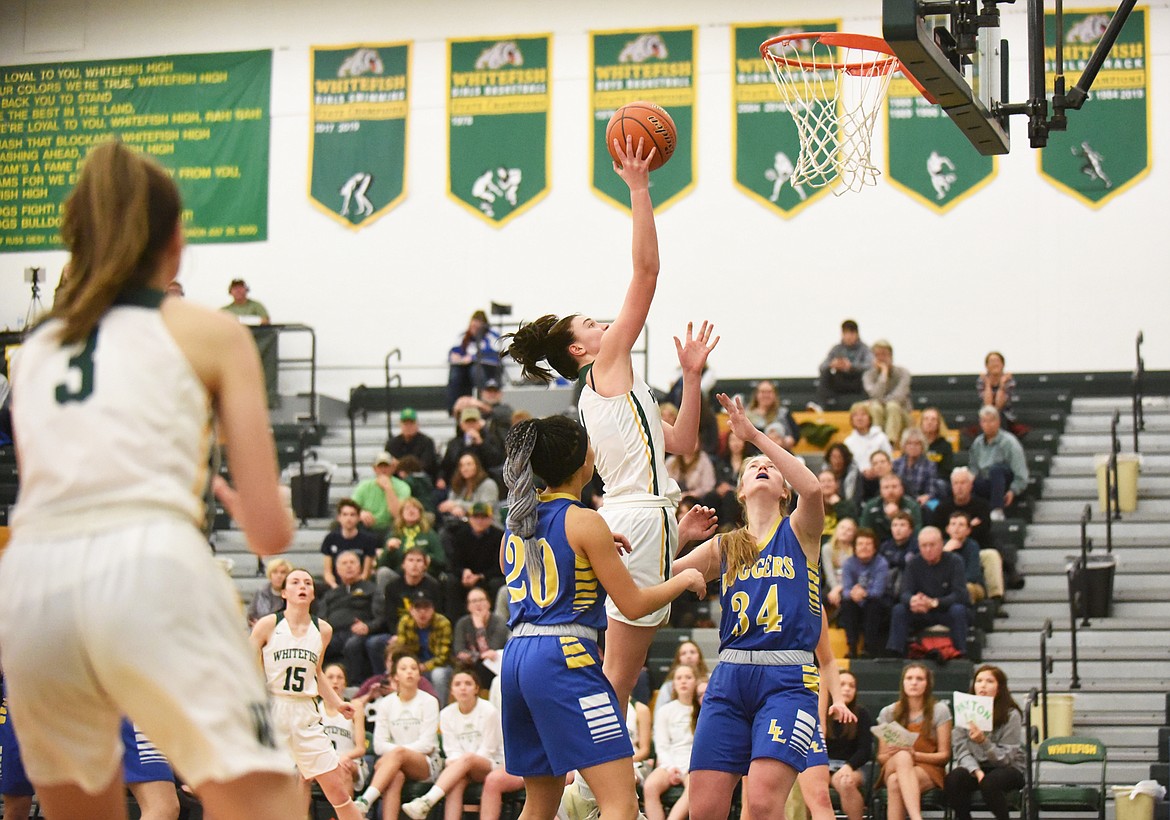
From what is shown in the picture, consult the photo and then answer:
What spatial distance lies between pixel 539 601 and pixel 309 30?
17.6m

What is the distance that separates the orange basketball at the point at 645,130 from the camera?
6.31 metres

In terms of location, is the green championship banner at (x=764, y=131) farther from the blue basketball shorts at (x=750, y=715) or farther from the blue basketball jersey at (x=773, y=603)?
the blue basketball shorts at (x=750, y=715)

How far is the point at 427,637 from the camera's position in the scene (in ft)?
42.6

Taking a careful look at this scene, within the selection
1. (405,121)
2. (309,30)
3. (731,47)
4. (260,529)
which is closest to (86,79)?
(309,30)

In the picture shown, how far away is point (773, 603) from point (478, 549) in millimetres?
8173

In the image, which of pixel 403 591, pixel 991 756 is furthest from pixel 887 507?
pixel 403 591

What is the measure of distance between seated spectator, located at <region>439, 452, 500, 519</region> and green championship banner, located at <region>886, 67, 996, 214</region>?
7388 millimetres

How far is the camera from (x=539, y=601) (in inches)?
212

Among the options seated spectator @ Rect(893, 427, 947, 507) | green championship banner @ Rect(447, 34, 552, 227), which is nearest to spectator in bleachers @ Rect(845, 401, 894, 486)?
seated spectator @ Rect(893, 427, 947, 507)

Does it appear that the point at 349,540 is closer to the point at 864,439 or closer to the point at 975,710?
the point at 864,439

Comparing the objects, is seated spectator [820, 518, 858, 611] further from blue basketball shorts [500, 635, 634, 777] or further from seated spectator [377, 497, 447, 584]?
blue basketball shorts [500, 635, 634, 777]

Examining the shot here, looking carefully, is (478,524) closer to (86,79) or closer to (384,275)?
(384,275)

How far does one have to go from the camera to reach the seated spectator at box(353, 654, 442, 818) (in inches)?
443

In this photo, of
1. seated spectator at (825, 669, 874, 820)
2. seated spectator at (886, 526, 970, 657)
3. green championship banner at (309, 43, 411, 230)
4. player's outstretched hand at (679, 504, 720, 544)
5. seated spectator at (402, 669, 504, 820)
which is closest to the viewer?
player's outstretched hand at (679, 504, 720, 544)
